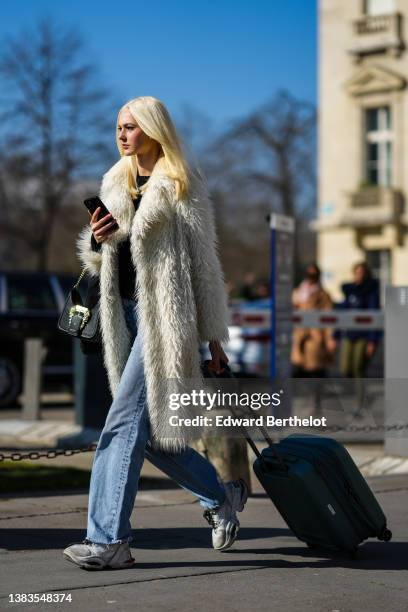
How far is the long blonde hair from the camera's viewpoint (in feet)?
18.1

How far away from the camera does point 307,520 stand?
575cm

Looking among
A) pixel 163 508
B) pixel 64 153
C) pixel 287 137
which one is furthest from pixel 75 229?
pixel 163 508

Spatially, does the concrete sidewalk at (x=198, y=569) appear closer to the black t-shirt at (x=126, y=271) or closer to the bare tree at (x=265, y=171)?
the black t-shirt at (x=126, y=271)

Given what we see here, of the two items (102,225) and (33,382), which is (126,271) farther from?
(33,382)

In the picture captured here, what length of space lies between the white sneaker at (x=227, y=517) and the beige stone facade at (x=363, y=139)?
1268 inches

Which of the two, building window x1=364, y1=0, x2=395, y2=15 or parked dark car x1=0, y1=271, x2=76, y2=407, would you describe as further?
building window x1=364, y1=0, x2=395, y2=15

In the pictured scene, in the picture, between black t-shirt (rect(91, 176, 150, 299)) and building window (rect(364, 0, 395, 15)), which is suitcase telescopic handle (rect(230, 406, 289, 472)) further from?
building window (rect(364, 0, 395, 15))

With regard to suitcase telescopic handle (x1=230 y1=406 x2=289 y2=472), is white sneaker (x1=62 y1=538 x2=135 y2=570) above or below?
below

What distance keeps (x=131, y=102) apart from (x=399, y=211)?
108ft

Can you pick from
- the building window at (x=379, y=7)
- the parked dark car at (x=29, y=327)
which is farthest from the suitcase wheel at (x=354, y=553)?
the building window at (x=379, y=7)

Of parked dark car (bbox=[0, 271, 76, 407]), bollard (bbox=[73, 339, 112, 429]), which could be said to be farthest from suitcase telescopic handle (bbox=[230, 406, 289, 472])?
parked dark car (bbox=[0, 271, 76, 407])

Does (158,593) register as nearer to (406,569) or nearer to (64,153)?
(406,569)

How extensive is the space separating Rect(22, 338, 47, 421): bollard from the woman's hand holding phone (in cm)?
860

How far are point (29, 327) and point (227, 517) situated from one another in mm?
11633
